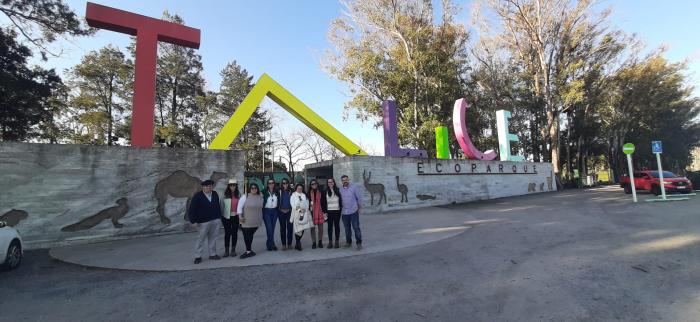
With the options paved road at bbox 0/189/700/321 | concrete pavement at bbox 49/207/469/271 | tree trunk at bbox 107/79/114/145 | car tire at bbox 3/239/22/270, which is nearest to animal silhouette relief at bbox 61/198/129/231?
concrete pavement at bbox 49/207/469/271

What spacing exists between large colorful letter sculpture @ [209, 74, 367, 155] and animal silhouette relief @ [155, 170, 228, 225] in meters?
1.37

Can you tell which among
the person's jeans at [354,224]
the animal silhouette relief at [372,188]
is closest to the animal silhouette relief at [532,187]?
the animal silhouette relief at [372,188]

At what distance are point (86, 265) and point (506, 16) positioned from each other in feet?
103

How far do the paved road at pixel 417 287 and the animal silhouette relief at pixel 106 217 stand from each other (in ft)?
7.85

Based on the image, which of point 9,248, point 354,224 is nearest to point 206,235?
point 354,224

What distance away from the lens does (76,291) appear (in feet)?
15.7

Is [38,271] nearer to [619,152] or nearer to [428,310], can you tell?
[428,310]

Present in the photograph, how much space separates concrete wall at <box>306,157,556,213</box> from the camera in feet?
45.8

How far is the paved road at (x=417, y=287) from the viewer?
3654 millimetres

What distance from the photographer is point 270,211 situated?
675cm

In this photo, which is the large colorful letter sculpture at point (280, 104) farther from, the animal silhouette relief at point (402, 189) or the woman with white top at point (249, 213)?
the woman with white top at point (249, 213)

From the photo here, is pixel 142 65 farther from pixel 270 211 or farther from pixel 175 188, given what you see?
pixel 270 211

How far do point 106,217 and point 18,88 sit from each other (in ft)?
47.5

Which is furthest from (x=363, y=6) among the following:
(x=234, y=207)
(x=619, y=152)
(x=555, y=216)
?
(x=619, y=152)
